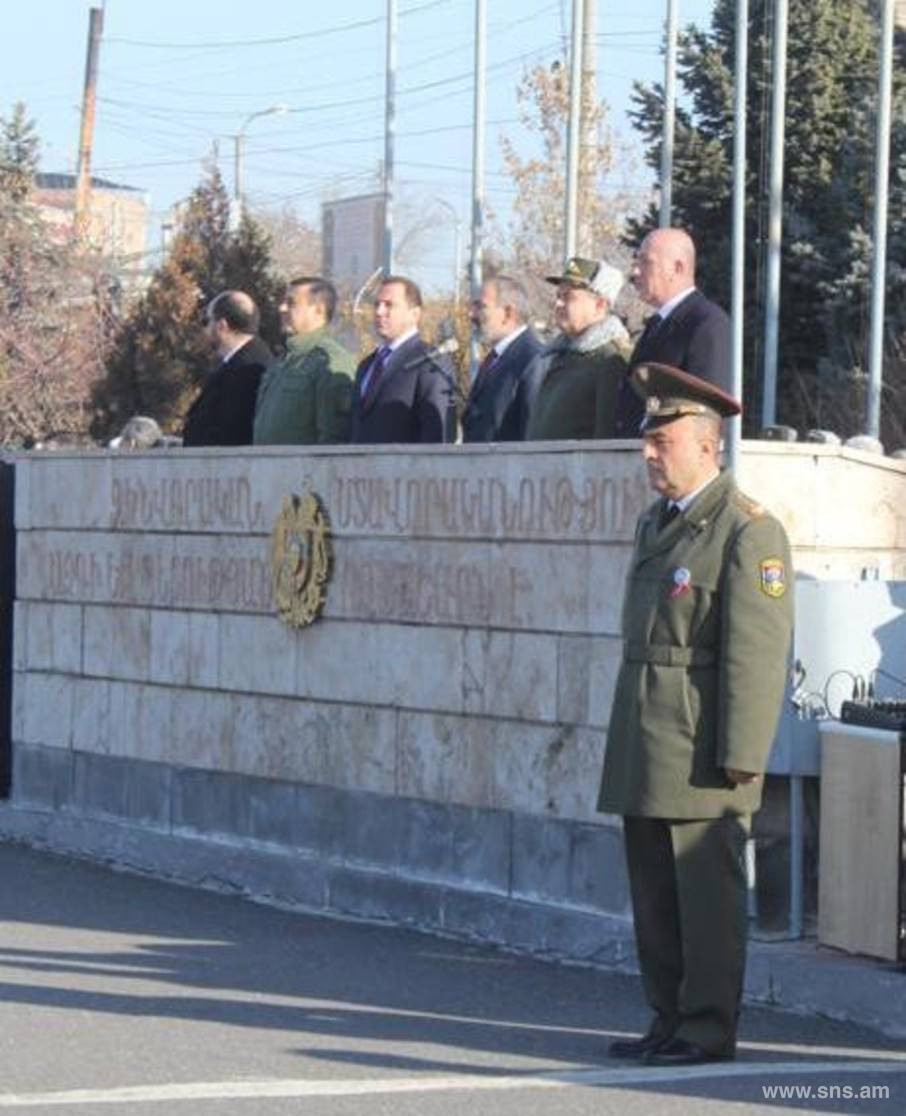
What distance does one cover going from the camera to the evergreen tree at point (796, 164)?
33969mm

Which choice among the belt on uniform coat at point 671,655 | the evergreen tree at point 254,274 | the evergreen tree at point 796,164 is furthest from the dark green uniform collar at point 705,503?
the evergreen tree at point 254,274

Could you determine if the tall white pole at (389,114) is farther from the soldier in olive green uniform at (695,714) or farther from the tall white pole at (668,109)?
the soldier in olive green uniform at (695,714)

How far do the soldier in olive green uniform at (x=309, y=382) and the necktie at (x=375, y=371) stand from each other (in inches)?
11.9

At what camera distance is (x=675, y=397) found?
837cm

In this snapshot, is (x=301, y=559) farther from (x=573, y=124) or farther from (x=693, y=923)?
(x=573, y=124)

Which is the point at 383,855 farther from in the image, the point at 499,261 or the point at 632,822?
the point at 499,261

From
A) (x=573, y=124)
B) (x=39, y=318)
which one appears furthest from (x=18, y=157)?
(x=573, y=124)

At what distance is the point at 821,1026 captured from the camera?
29.7ft

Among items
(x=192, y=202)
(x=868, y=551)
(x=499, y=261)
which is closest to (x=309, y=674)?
(x=868, y=551)

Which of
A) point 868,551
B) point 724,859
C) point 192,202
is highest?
point 192,202

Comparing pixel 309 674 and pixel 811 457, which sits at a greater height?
pixel 811 457

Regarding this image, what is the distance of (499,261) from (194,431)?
3542cm

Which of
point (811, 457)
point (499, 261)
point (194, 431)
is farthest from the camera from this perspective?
point (499, 261)

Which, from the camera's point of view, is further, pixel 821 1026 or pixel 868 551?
pixel 868 551
